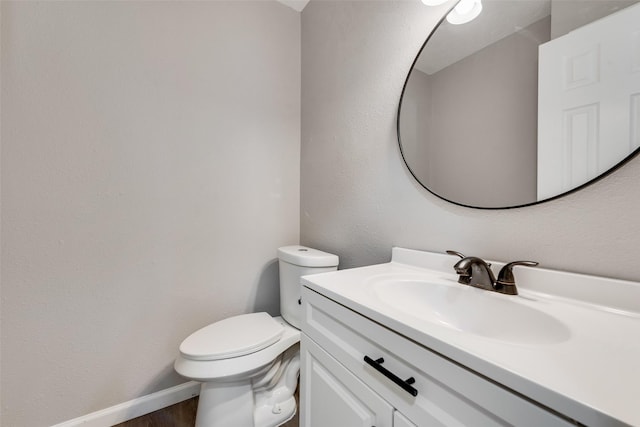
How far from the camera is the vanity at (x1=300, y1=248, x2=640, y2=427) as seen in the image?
30 centimetres

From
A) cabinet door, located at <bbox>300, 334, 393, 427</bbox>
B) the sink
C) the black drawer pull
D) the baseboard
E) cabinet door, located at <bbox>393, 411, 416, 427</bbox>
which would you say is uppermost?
the sink

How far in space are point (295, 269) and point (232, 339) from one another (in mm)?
405

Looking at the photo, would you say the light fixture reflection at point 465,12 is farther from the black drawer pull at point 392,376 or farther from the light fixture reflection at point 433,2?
the black drawer pull at point 392,376

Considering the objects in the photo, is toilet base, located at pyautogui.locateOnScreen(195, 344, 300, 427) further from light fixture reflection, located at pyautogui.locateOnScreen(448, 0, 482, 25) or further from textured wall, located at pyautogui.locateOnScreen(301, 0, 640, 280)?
light fixture reflection, located at pyautogui.locateOnScreen(448, 0, 482, 25)

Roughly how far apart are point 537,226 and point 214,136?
1440 mm

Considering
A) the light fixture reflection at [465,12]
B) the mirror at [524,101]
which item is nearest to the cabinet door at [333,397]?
the mirror at [524,101]

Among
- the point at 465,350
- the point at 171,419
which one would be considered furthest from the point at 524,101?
the point at 171,419

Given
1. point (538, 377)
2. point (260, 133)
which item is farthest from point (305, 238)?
point (538, 377)

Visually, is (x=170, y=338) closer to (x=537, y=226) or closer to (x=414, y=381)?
(x=414, y=381)

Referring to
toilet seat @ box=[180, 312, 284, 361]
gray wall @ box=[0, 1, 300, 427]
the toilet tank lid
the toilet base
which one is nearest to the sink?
the toilet tank lid

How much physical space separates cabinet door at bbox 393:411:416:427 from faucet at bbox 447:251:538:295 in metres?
0.39

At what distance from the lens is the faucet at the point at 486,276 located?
63 cm

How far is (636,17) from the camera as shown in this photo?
53 cm

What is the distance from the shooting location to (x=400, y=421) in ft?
1.50
